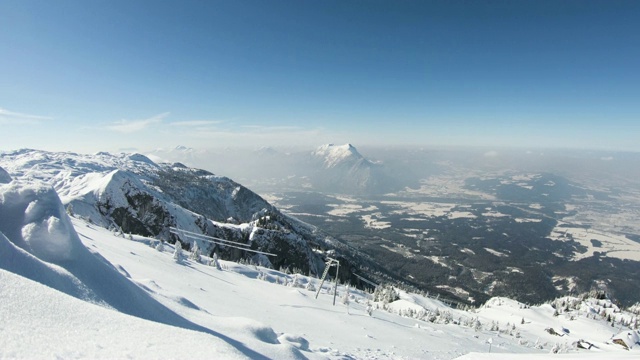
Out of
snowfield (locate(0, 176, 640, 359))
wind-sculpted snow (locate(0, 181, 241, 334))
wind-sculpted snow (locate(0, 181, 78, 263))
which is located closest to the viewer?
snowfield (locate(0, 176, 640, 359))

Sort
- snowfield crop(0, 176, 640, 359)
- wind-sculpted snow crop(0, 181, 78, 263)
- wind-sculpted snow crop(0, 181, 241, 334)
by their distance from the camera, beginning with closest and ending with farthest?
snowfield crop(0, 176, 640, 359)
wind-sculpted snow crop(0, 181, 241, 334)
wind-sculpted snow crop(0, 181, 78, 263)

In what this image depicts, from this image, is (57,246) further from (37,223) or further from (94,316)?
(94,316)

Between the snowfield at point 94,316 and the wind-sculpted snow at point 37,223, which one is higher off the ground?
the wind-sculpted snow at point 37,223

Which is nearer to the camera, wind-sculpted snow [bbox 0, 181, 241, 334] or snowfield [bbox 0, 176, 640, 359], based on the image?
snowfield [bbox 0, 176, 640, 359]

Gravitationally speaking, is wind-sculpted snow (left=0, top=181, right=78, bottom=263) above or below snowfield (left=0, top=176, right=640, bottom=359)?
above

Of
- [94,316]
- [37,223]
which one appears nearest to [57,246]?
[37,223]

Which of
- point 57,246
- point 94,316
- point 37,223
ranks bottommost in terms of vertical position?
point 94,316

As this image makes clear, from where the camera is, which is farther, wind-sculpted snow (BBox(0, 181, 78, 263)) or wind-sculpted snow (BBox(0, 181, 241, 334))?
wind-sculpted snow (BBox(0, 181, 78, 263))

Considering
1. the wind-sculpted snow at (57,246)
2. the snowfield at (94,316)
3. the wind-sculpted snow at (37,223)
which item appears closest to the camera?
the snowfield at (94,316)

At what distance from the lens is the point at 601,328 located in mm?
70438

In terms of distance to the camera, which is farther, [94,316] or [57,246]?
[57,246]


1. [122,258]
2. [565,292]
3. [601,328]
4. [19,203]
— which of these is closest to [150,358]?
[19,203]

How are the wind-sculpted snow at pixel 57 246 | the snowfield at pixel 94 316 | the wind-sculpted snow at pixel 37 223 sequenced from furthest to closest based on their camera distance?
the wind-sculpted snow at pixel 37 223, the wind-sculpted snow at pixel 57 246, the snowfield at pixel 94 316

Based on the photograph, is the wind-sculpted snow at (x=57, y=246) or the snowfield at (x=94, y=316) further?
the wind-sculpted snow at (x=57, y=246)
